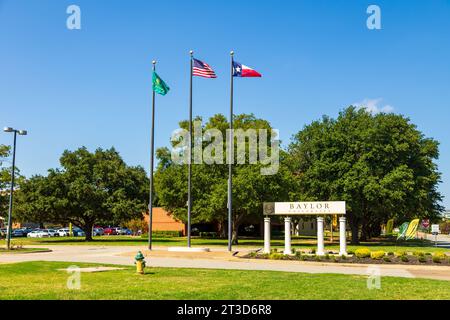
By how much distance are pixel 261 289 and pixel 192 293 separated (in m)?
1.82

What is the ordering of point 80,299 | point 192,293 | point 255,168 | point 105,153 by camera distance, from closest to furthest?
point 80,299, point 192,293, point 255,168, point 105,153

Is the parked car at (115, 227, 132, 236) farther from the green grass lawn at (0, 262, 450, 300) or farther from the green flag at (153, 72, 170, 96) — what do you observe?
A: the green grass lawn at (0, 262, 450, 300)

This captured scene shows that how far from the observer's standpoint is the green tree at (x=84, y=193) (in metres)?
48.3

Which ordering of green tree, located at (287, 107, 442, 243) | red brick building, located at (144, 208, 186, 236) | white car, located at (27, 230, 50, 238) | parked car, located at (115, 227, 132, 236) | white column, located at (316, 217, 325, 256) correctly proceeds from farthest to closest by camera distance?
parked car, located at (115, 227, 132, 236), red brick building, located at (144, 208, 186, 236), white car, located at (27, 230, 50, 238), green tree, located at (287, 107, 442, 243), white column, located at (316, 217, 325, 256)

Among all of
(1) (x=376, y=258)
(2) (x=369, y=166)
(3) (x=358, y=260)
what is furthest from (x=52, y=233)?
(1) (x=376, y=258)

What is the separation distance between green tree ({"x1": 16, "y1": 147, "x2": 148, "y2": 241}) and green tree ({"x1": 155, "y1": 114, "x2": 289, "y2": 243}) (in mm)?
5817

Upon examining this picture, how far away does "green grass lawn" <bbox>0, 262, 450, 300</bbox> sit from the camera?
11258 millimetres

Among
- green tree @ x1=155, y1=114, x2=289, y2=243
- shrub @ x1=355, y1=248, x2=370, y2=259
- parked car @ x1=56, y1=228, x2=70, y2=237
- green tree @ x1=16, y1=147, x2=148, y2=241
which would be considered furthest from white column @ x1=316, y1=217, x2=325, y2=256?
parked car @ x1=56, y1=228, x2=70, y2=237

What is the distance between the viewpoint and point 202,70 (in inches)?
1121

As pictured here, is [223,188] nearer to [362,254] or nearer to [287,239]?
[287,239]

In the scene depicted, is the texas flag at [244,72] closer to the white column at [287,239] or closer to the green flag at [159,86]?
the green flag at [159,86]
